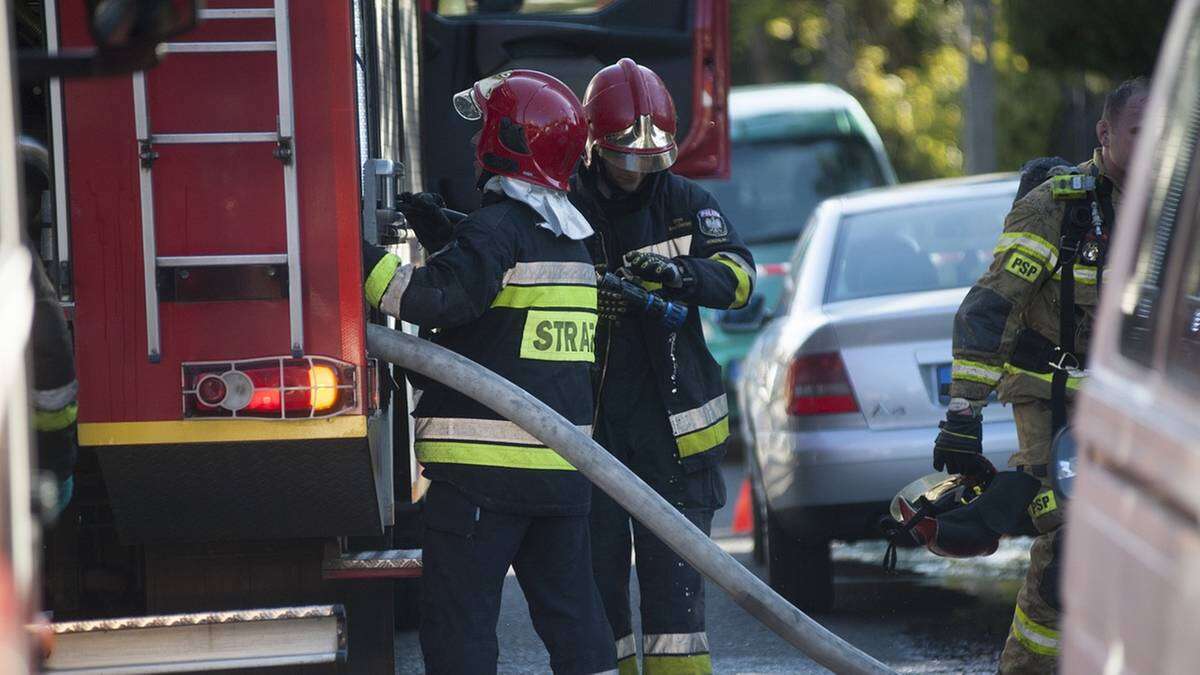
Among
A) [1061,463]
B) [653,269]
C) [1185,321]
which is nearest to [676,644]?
[653,269]

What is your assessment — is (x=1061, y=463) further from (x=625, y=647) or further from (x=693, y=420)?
(x=625, y=647)

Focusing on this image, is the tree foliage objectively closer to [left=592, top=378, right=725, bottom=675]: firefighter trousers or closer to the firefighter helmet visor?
[left=592, top=378, right=725, bottom=675]: firefighter trousers

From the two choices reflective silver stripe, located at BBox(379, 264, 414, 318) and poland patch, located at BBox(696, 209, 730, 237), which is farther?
poland patch, located at BBox(696, 209, 730, 237)

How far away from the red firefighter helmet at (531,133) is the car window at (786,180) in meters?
8.52

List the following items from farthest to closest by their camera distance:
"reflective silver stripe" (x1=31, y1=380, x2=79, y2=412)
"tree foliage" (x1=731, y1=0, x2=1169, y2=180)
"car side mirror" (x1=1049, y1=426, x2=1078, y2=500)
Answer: "tree foliage" (x1=731, y1=0, x2=1169, y2=180), "reflective silver stripe" (x1=31, y1=380, x2=79, y2=412), "car side mirror" (x1=1049, y1=426, x2=1078, y2=500)

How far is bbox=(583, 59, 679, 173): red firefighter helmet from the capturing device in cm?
535

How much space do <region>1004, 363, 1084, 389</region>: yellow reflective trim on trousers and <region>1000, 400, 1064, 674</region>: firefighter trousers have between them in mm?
77

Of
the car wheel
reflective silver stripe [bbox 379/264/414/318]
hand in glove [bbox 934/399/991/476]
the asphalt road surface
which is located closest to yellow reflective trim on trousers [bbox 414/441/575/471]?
reflective silver stripe [bbox 379/264/414/318]

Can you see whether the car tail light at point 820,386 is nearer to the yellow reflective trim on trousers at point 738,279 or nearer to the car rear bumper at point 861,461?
the car rear bumper at point 861,461

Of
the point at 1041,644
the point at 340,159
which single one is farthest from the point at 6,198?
the point at 1041,644

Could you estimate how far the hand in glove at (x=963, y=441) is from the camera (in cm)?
510

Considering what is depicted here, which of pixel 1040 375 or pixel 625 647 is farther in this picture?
pixel 625 647

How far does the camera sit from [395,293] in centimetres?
444

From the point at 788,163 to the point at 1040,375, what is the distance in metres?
8.94
